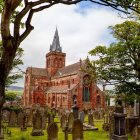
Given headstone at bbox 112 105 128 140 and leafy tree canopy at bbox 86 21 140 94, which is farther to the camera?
leafy tree canopy at bbox 86 21 140 94

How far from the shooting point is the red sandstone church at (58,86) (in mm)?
62841

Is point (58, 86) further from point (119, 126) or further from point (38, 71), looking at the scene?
point (119, 126)

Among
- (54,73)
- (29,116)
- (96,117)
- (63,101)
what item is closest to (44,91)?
(54,73)

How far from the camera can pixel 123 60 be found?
20875mm

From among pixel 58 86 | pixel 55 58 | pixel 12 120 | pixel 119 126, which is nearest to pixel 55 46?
pixel 55 58

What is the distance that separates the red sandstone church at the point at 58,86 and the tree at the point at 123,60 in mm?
33705

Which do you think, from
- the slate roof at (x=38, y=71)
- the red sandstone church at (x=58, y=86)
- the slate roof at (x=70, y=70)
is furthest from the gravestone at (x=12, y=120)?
the slate roof at (x=38, y=71)

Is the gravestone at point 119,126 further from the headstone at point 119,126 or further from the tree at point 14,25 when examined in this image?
the tree at point 14,25

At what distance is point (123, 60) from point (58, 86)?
5484 centimetres

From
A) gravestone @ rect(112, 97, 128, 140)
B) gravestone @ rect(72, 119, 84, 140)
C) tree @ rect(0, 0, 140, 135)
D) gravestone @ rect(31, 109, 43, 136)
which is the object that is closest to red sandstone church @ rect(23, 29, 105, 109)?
gravestone @ rect(31, 109, 43, 136)

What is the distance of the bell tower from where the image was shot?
84062 millimetres

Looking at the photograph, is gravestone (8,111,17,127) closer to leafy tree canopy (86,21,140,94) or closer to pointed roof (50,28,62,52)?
leafy tree canopy (86,21,140,94)

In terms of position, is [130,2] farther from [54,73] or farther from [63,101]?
[54,73]

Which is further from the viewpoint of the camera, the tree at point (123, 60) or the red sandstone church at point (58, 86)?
the red sandstone church at point (58, 86)
